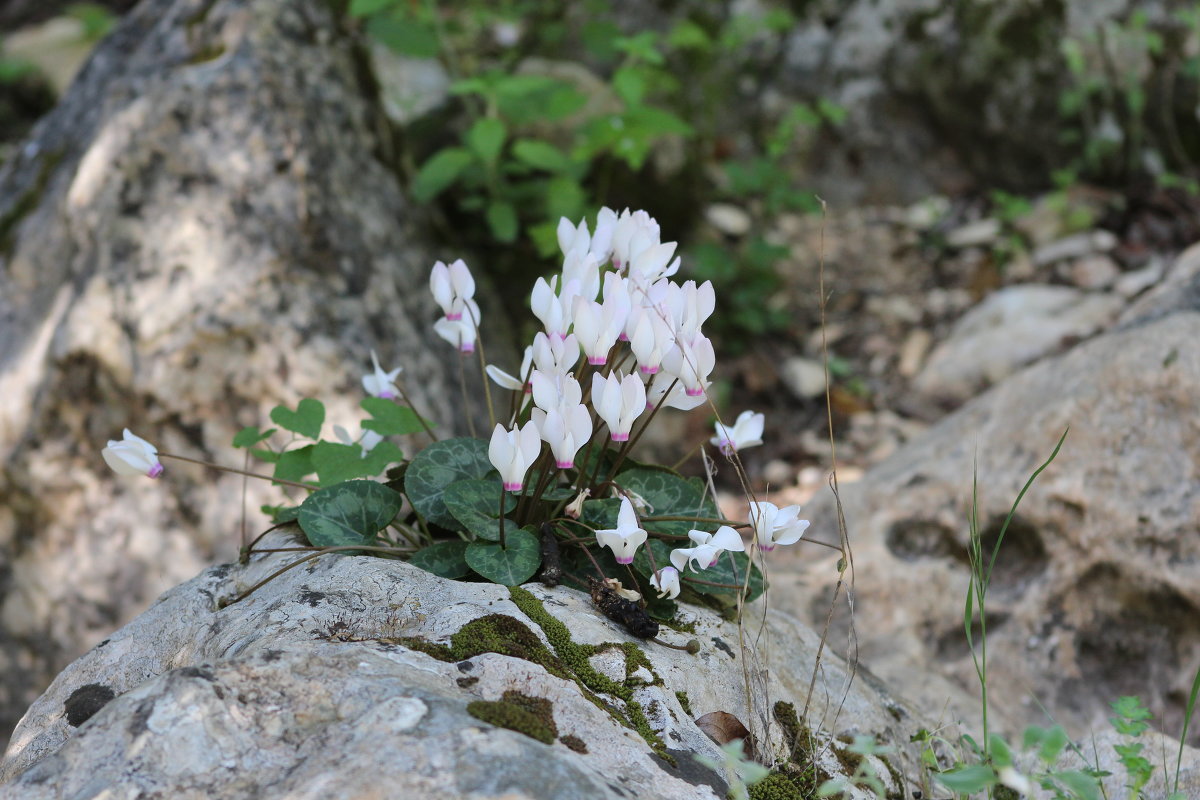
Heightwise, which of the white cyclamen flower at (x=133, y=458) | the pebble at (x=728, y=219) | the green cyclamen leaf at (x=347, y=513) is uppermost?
the white cyclamen flower at (x=133, y=458)

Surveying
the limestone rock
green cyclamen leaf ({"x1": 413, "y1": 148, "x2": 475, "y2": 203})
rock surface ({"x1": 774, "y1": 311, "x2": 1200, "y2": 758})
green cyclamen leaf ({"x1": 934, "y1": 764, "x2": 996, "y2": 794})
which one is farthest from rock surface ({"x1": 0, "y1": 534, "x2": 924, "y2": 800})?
the limestone rock

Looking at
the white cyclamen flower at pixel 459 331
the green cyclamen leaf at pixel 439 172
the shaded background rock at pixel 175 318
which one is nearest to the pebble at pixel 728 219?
the green cyclamen leaf at pixel 439 172

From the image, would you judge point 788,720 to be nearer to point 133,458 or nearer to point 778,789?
point 778,789

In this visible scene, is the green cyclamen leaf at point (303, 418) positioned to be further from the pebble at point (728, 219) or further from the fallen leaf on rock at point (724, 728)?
the pebble at point (728, 219)

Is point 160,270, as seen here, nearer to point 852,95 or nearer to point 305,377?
point 305,377

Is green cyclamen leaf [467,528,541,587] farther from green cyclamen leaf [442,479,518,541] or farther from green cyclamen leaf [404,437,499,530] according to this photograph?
→ green cyclamen leaf [404,437,499,530]

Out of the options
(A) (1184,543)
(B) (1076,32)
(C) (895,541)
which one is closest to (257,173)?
(C) (895,541)

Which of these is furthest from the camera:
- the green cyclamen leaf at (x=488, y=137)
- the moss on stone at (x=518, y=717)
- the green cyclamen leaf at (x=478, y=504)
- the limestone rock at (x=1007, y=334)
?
the limestone rock at (x=1007, y=334)
